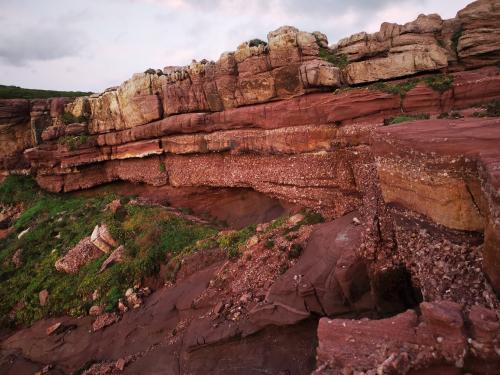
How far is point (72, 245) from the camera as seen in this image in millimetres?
15602

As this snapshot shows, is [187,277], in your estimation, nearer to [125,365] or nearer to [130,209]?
[125,365]

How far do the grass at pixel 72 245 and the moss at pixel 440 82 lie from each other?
901cm

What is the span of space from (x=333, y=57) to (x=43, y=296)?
1614 centimetres

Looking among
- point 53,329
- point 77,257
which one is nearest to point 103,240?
point 77,257

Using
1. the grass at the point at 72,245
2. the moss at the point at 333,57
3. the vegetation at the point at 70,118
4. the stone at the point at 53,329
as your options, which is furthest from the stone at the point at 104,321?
the vegetation at the point at 70,118

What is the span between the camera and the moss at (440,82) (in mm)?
10758

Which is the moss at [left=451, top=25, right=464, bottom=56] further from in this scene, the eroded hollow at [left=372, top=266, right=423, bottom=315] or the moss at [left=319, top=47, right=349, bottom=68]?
A: the eroded hollow at [left=372, top=266, right=423, bottom=315]

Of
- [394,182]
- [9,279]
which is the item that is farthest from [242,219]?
[9,279]

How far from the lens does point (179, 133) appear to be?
1731cm

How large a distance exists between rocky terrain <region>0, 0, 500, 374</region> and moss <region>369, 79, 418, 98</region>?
0.09 metres

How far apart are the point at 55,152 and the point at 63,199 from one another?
10.8ft

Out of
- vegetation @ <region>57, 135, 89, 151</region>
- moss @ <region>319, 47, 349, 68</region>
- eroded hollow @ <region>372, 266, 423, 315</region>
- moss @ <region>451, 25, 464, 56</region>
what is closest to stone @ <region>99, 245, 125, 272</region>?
vegetation @ <region>57, 135, 89, 151</region>

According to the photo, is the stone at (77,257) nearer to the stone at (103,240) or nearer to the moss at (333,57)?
the stone at (103,240)

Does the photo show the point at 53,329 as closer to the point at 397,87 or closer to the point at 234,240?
the point at 234,240
